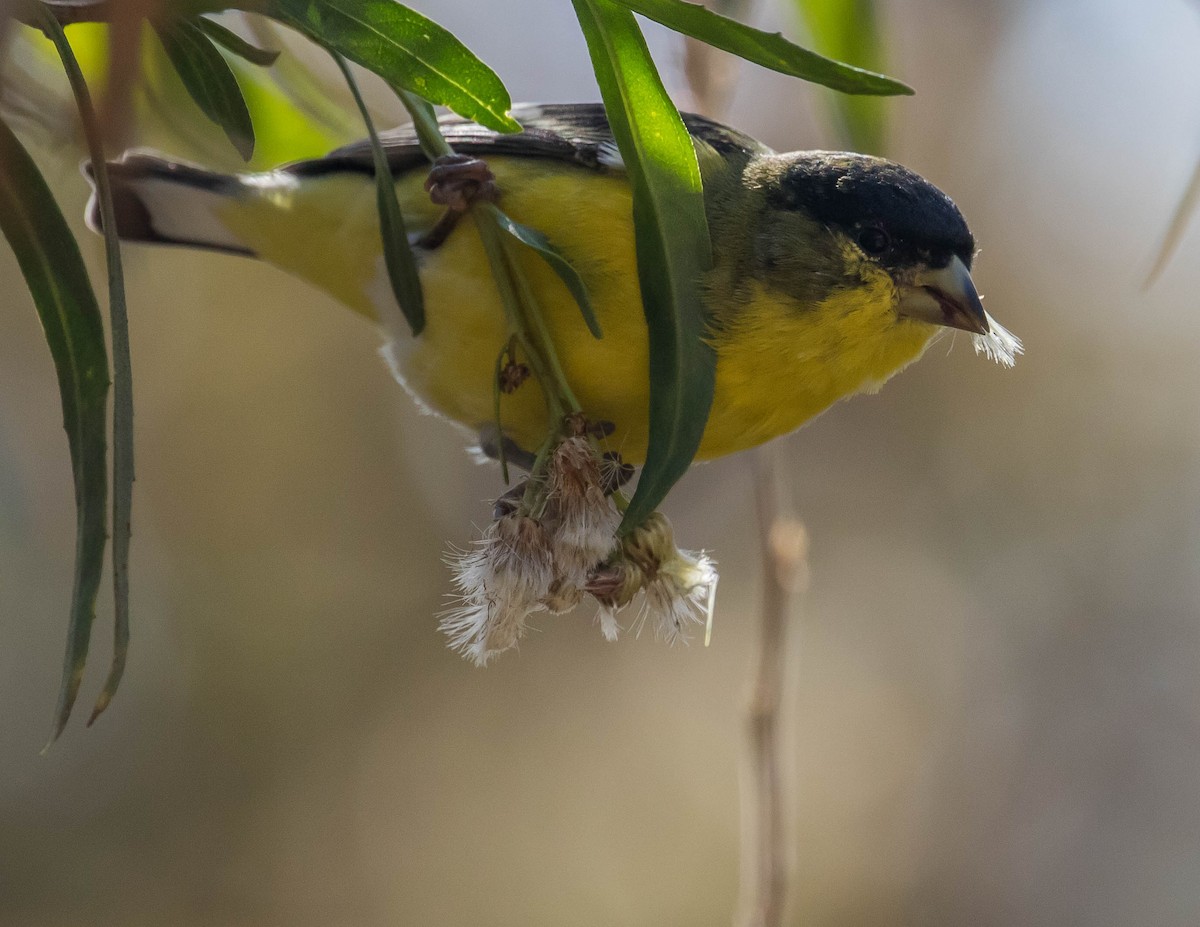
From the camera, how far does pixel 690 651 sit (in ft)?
25.0

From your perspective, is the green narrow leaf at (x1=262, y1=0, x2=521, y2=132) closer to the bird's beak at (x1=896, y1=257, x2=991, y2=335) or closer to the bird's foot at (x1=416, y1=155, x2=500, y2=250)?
the bird's foot at (x1=416, y1=155, x2=500, y2=250)

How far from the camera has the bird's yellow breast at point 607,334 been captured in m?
1.96

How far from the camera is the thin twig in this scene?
80.6 inches

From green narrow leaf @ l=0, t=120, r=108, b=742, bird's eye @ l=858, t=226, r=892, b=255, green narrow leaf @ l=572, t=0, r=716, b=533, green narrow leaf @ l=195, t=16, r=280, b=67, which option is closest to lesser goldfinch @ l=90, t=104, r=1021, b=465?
bird's eye @ l=858, t=226, r=892, b=255

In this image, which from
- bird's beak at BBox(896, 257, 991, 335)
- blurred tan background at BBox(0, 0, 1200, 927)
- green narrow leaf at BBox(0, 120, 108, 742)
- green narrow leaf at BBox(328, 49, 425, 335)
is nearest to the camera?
green narrow leaf at BBox(0, 120, 108, 742)

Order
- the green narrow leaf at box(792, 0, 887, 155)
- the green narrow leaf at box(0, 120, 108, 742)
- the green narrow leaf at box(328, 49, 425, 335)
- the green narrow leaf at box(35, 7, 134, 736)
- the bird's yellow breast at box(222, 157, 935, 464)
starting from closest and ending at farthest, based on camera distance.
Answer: the green narrow leaf at box(35, 7, 134, 736) < the green narrow leaf at box(0, 120, 108, 742) < the green narrow leaf at box(328, 49, 425, 335) < the bird's yellow breast at box(222, 157, 935, 464) < the green narrow leaf at box(792, 0, 887, 155)

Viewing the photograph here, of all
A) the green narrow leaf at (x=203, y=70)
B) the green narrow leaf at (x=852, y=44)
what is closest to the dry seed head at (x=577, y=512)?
the green narrow leaf at (x=203, y=70)

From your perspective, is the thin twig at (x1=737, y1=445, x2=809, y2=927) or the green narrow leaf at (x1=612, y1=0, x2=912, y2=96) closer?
the green narrow leaf at (x1=612, y1=0, x2=912, y2=96)

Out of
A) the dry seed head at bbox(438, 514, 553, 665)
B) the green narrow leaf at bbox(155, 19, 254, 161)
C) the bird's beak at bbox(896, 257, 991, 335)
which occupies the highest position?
the green narrow leaf at bbox(155, 19, 254, 161)

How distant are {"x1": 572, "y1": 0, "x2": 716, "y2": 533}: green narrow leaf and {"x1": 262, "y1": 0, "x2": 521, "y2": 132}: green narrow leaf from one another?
151 mm

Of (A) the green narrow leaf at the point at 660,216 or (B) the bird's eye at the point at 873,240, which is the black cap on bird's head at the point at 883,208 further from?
(A) the green narrow leaf at the point at 660,216

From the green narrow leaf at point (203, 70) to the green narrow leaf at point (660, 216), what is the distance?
1.73 ft

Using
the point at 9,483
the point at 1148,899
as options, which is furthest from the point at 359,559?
the point at 1148,899

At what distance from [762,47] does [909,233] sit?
2.69 ft
